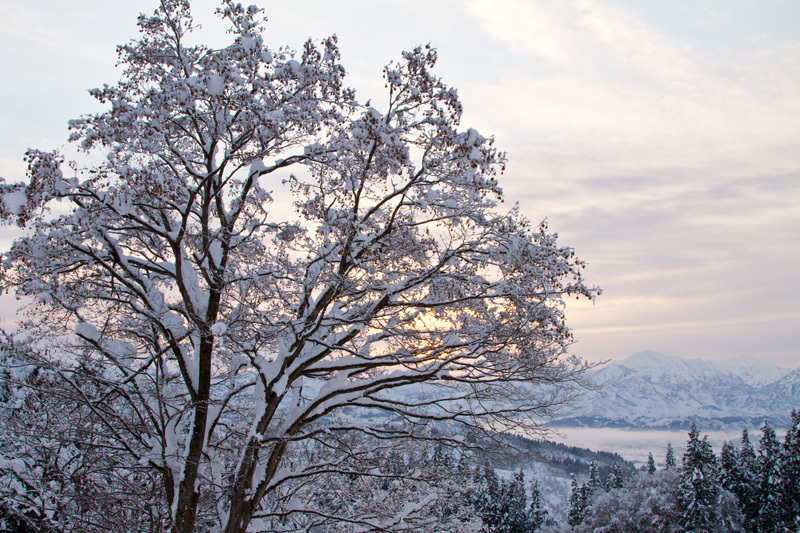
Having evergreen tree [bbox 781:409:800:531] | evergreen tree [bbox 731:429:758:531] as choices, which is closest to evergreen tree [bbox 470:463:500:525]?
evergreen tree [bbox 731:429:758:531]

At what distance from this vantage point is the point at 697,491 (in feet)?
119

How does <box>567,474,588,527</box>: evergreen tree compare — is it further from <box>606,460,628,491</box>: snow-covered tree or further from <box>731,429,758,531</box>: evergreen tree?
<box>731,429,758,531</box>: evergreen tree

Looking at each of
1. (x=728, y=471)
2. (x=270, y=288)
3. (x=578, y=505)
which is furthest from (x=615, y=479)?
(x=270, y=288)

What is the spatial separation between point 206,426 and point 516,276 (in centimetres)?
497

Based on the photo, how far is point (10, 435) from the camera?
1079 centimetres

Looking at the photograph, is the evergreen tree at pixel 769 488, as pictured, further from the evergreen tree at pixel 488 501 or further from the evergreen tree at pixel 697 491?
the evergreen tree at pixel 488 501

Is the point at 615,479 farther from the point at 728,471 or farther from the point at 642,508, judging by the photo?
the point at 642,508

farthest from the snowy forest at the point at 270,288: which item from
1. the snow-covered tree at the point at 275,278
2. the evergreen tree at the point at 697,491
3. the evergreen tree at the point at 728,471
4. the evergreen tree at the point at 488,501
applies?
the evergreen tree at the point at 728,471

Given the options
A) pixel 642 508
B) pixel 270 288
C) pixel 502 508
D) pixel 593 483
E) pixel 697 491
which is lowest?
pixel 593 483

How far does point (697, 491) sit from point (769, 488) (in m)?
4.93

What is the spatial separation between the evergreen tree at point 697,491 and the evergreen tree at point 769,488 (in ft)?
9.41

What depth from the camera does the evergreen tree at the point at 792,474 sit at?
1351 inches

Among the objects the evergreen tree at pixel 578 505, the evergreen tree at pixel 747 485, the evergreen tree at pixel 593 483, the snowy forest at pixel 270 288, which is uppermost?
the snowy forest at pixel 270 288

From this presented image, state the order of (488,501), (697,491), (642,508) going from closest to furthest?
(697,491)
(642,508)
(488,501)
